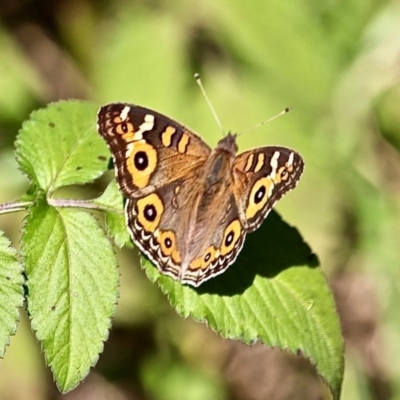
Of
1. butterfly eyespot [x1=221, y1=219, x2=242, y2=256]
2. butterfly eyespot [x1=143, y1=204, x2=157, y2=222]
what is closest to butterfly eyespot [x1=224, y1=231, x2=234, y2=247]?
butterfly eyespot [x1=221, y1=219, x2=242, y2=256]

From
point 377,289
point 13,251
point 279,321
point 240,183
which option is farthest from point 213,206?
point 377,289

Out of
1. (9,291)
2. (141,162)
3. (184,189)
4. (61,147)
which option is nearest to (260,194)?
(184,189)

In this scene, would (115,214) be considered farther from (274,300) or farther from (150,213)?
(274,300)

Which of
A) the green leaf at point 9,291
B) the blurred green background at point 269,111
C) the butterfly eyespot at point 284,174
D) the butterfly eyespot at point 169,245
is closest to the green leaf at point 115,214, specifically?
the butterfly eyespot at point 169,245

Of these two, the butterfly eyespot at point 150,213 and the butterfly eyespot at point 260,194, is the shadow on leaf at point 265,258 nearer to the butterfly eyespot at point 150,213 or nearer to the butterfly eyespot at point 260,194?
the butterfly eyespot at point 260,194

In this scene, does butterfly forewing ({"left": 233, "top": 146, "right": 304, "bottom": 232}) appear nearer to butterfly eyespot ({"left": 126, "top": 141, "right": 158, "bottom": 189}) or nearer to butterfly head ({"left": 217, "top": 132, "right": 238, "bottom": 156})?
butterfly head ({"left": 217, "top": 132, "right": 238, "bottom": 156})
